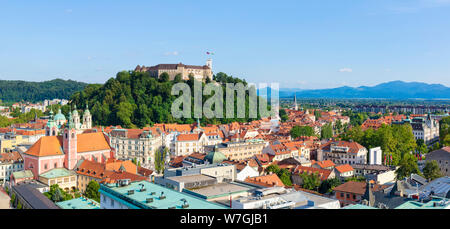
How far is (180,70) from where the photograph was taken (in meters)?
76.6

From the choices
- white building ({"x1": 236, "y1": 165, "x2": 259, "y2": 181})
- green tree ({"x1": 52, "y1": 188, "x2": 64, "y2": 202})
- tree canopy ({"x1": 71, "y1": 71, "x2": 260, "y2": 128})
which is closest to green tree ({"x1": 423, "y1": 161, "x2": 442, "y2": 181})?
white building ({"x1": 236, "y1": 165, "x2": 259, "y2": 181})

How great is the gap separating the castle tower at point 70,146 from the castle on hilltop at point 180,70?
139 ft

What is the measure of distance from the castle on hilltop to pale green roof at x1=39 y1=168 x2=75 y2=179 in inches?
1743

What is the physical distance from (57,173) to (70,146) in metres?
2.61

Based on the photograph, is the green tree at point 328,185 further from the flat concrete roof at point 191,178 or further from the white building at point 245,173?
the flat concrete roof at point 191,178

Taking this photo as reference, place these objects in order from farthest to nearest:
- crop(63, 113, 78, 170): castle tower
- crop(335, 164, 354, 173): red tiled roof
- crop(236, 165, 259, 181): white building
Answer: crop(335, 164, 354, 173): red tiled roof → crop(63, 113, 78, 170): castle tower → crop(236, 165, 259, 181): white building

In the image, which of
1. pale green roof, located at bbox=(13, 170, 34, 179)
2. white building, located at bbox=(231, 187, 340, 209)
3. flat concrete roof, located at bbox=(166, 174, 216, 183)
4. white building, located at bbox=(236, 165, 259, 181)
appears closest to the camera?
white building, located at bbox=(231, 187, 340, 209)

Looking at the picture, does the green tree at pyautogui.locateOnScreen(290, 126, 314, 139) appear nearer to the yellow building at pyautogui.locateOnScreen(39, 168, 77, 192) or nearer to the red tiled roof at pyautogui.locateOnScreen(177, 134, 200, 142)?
the red tiled roof at pyautogui.locateOnScreen(177, 134, 200, 142)

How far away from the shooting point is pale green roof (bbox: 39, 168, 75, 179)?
105 feet

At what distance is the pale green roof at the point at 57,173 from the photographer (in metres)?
32.0

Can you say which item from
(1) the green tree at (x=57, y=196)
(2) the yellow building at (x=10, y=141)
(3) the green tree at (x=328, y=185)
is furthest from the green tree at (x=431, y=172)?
(2) the yellow building at (x=10, y=141)

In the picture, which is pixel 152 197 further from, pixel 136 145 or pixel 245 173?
pixel 136 145
